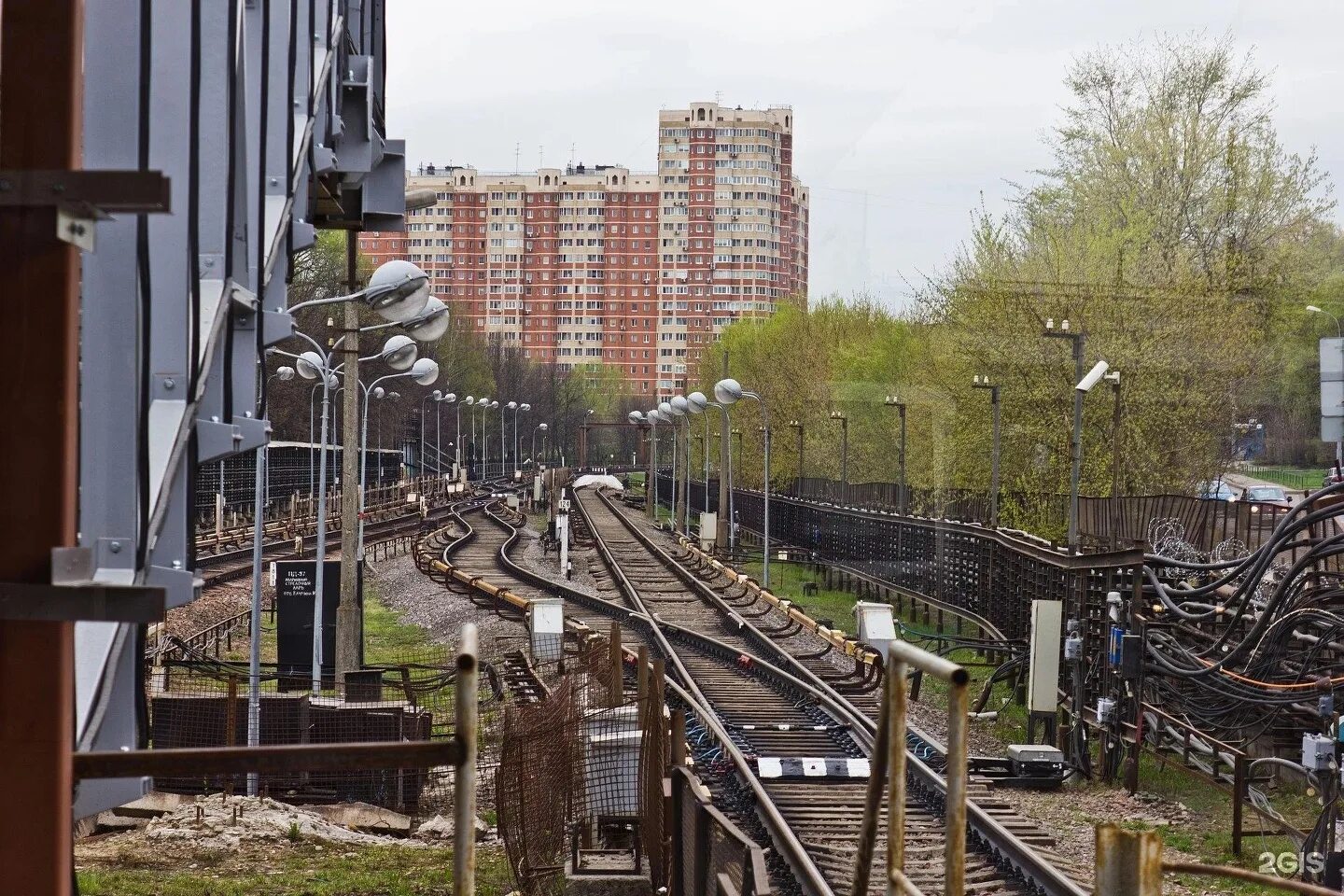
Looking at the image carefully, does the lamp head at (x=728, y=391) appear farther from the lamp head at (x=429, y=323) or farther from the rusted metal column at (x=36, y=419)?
the rusted metal column at (x=36, y=419)

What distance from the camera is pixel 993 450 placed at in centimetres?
3144

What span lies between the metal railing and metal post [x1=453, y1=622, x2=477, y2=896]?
3.07ft

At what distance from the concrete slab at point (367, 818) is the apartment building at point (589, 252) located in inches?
4961

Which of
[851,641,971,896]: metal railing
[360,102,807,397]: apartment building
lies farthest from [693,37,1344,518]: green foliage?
[360,102,807,397]: apartment building

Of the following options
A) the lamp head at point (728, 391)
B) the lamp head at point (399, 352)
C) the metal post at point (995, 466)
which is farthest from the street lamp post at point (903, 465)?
the lamp head at point (399, 352)

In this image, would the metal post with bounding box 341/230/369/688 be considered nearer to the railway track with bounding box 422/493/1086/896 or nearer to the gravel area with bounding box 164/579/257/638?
the railway track with bounding box 422/493/1086/896

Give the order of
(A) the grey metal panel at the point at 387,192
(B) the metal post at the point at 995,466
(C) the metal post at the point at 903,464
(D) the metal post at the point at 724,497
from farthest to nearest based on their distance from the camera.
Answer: (D) the metal post at the point at 724,497
(C) the metal post at the point at 903,464
(B) the metal post at the point at 995,466
(A) the grey metal panel at the point at 387,192

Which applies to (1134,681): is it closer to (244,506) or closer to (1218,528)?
(1218,528)

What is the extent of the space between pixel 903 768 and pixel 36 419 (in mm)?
2088

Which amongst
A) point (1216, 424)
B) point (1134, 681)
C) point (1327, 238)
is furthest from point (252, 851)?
point (1327, 238)

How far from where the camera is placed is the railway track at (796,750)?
10.1 m

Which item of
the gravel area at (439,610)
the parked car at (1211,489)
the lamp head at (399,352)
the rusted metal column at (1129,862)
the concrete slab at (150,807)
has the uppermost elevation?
the lamp head at (399,352)

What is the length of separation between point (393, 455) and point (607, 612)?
5781cm

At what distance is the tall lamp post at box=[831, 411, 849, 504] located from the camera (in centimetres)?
4541
